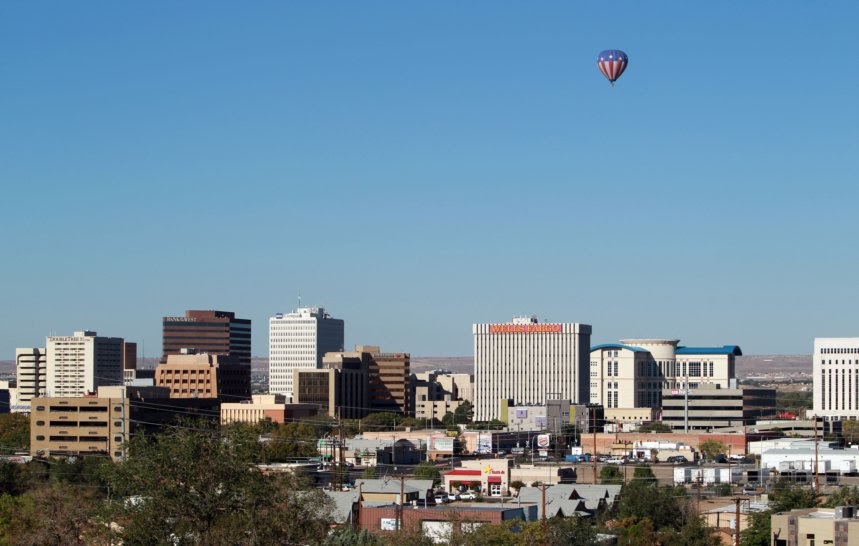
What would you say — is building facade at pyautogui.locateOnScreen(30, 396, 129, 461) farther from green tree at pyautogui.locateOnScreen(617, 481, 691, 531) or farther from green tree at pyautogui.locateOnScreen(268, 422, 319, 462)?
green tree at pyautogui.locateOnScreen(617, 481, 691, 531)

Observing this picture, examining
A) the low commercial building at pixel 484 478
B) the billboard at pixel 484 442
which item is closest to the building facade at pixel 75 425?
the billboard at pixel 484 442

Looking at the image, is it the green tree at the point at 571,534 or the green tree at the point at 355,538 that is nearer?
the green tree at the point at 355,538

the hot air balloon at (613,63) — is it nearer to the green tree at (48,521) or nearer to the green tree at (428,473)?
the green tree at (428,473)

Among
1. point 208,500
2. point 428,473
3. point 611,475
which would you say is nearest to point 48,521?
point 208,500

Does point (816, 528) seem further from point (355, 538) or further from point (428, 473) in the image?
point (428, 473)

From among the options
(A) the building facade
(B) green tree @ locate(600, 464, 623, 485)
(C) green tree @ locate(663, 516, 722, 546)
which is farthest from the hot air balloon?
(A) the building facade

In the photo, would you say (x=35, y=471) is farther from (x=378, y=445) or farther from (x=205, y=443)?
(x=205, y=443)
